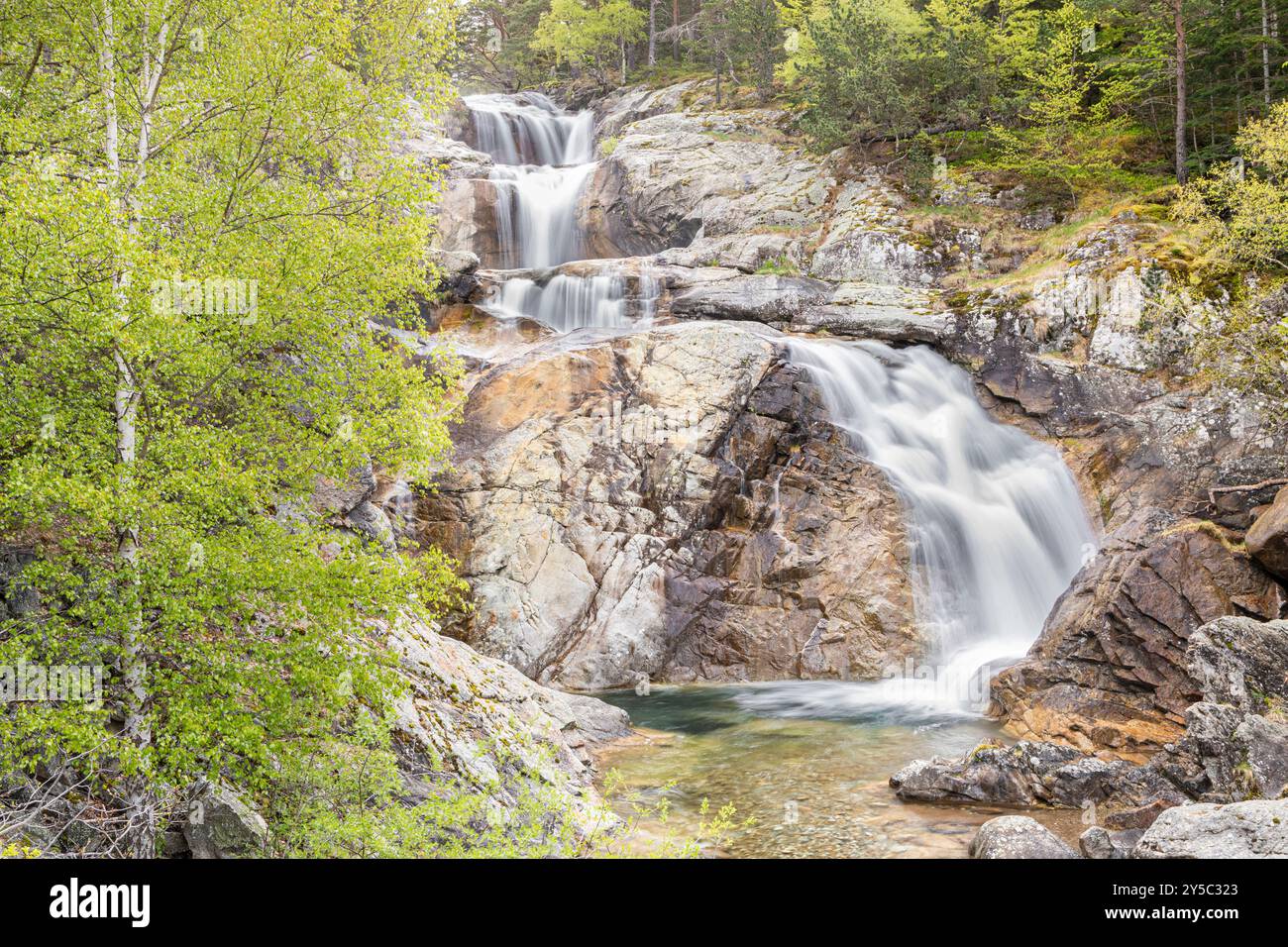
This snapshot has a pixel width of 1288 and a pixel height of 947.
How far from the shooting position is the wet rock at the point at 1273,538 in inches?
506

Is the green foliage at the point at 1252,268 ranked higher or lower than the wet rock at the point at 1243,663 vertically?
higher

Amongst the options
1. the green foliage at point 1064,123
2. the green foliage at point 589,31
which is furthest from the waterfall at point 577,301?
the green foliage at point 589,31

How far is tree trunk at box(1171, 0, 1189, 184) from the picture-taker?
23656mm

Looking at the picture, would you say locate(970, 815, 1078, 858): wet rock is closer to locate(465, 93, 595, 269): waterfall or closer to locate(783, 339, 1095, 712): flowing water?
locate(783, 339, 1095, 712): flowing water

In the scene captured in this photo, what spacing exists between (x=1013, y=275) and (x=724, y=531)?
1283 cm

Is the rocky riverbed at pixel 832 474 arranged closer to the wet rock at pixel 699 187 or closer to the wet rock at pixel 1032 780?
the wet rock at pixel 1032 780

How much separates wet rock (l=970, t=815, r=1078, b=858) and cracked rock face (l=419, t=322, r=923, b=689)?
30.3ft

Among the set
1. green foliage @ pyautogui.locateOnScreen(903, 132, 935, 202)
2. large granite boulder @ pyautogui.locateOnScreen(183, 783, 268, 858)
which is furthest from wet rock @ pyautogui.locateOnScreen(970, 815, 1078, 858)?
green foliage @ pyautogui.locateOnScreen(903, 132, 935, 202)

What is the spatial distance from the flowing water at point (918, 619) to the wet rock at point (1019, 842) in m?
0.66

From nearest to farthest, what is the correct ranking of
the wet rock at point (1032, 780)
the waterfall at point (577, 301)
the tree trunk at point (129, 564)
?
the tree trunk at point (129, 564)
the wet rock at point (1032, 780)
the waterfall at point (577, 301)

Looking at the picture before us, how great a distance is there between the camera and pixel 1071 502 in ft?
62.7

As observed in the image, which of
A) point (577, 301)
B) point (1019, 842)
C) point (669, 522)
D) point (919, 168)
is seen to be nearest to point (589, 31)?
point (919, 168)

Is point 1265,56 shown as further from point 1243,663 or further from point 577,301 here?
point 1243,663

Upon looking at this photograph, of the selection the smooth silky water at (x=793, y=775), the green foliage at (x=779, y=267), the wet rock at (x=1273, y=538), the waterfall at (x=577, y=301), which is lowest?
the smooth silky water at (x=793, y=775)
